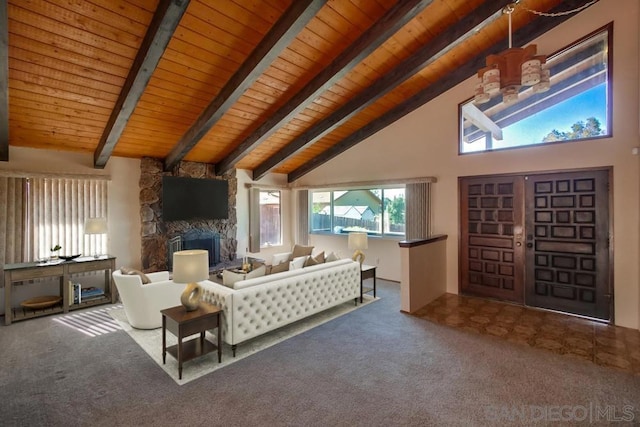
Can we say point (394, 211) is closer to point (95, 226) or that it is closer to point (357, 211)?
point (357, 211)

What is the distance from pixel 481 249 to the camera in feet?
18.5

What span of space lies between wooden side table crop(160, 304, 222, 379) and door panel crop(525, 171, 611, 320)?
4.92 m

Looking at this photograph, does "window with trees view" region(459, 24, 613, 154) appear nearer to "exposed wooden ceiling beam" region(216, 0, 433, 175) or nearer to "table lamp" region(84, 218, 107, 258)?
"exposed wooden ceiling beam" region(216, 0, 433, 175)

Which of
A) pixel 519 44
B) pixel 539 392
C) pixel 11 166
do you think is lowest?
pixel 539 392

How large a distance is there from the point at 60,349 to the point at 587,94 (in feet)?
25.7

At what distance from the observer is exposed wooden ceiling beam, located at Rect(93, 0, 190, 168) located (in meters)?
3.04

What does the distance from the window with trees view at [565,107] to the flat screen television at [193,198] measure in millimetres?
5528

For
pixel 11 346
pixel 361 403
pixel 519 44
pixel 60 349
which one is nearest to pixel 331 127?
pixel 519 44

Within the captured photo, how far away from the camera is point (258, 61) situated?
3.90 metres

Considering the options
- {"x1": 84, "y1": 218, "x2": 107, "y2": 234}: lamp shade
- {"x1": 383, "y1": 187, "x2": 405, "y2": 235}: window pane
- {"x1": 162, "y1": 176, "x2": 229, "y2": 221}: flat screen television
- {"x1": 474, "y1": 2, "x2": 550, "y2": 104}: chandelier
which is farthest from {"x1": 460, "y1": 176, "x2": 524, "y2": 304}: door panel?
{"x1": 84, "y1": 218, "x2": 107, "y2": 234}: lamp shade

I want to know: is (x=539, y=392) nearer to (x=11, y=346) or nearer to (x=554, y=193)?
(x=554, y=193)

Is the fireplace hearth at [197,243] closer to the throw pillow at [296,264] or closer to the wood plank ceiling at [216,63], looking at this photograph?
the wood plank ceiling at [216,63]

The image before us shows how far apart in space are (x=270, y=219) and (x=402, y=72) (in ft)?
16.9

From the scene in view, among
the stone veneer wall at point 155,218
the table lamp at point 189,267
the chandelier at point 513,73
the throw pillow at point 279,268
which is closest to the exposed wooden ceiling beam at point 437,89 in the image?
the chandelier at point 513,73
